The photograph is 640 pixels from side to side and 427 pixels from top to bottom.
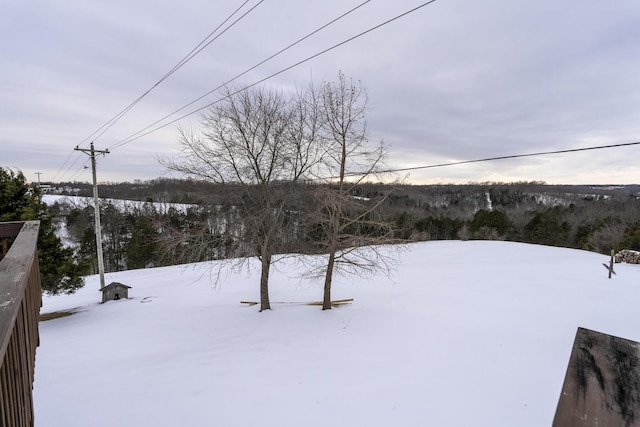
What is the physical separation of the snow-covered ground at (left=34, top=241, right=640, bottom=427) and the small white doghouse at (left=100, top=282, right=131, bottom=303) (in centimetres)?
230

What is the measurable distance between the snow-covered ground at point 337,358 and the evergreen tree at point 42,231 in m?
1.87

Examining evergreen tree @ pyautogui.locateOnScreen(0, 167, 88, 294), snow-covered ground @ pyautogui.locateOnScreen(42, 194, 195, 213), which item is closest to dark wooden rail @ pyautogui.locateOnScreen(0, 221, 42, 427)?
evergreen tree @ pyautogui.locateOnScreen(0, 167, 88, 294)

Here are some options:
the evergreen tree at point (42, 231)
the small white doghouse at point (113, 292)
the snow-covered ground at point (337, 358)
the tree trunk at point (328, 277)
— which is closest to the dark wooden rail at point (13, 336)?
the snow-covered ground at point (337, 358)

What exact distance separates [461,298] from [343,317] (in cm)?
518

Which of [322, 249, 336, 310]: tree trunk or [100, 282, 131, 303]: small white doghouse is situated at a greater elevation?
[322, 249, 336, 310]: tree trunk

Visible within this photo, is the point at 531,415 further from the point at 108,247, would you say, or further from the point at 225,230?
the point at 108,247

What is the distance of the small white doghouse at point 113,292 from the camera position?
51.6 feet

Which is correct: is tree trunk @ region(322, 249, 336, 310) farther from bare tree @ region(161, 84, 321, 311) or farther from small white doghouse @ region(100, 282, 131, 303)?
small white doghouse @ region(100, 282, 131, 303)

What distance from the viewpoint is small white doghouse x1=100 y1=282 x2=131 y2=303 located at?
1571 centimetres

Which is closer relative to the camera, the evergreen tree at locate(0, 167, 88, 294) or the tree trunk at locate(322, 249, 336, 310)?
the tree trunk at locate(322, 249, 336, 310)

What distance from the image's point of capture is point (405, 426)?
3936 millimetres

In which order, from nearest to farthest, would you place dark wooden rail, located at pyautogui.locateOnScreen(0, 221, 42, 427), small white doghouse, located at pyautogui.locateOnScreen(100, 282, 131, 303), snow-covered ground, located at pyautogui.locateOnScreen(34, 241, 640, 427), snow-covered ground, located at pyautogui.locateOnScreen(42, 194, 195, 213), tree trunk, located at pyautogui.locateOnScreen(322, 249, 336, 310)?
dark wooden rail, located at pyautogui.locateOnScreen(0, 221, 42, 427) → snow-covered ground, located at pyautogui.locateOnScreen(34, 241, 640, 427) → tree trunk, located at pyautogui.locateOnScreen(322, 249, 336, 310) → small white doghouse, located at pyautogui.locateOnScreen(100, 282, 131, 303) → snow-covered ground, located at pyautogui.locateOnScreen(42, 194, 195, 213)

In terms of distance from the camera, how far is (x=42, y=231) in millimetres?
12523

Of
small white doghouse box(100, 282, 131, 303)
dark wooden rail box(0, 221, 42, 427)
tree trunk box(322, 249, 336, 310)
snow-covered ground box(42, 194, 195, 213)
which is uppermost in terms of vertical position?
snow-covered ground box(42, 194, 195, 213)
